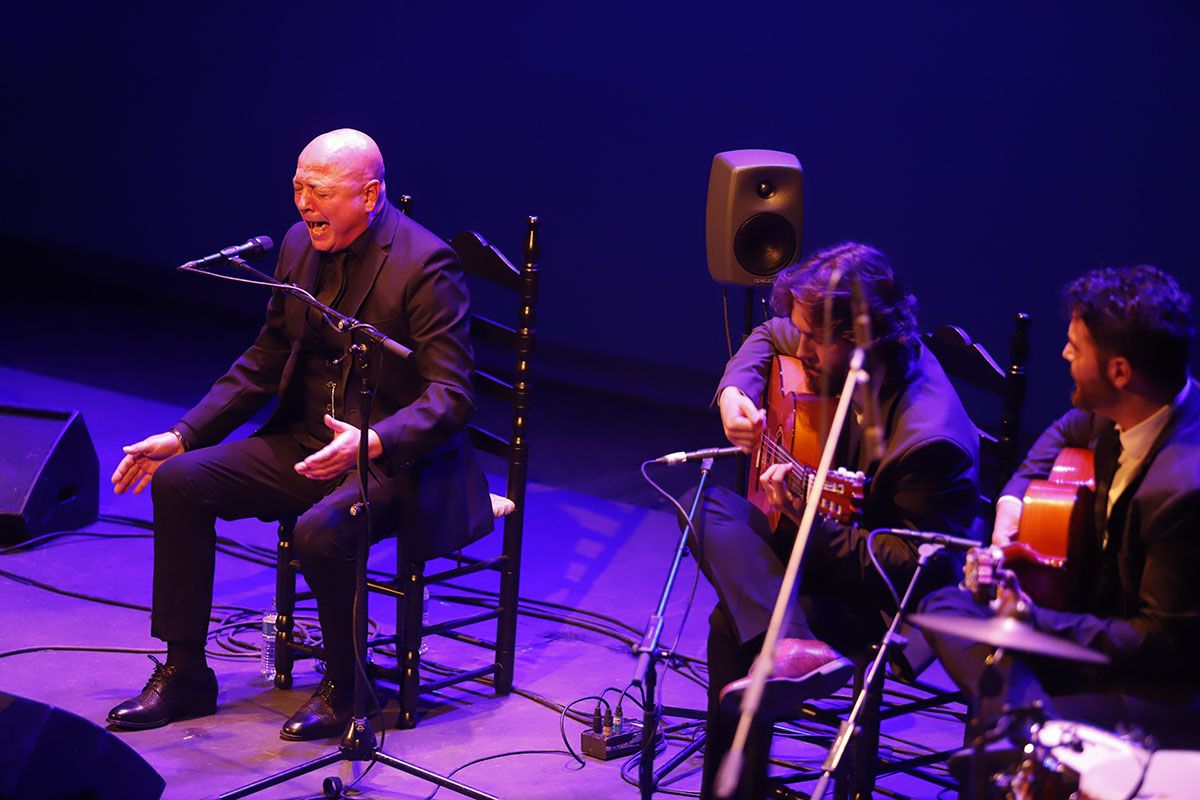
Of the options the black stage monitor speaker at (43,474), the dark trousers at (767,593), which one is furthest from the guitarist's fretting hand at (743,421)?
the black stage monitor speaker at (43,474)

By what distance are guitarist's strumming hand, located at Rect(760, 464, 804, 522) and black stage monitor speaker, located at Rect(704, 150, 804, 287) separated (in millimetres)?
1228

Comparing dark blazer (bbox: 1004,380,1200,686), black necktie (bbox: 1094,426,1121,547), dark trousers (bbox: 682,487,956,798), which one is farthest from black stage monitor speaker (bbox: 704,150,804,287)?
dark blazer (bbox: 1004,380,1200,686)

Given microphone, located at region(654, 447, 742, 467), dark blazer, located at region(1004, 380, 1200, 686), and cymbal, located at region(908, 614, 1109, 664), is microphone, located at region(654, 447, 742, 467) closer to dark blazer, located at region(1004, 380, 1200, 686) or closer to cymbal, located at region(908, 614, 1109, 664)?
dark blazer, located at region(1004, 380, 1200, 686)

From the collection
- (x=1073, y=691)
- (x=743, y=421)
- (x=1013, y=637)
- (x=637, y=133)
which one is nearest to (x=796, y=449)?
(x=743, y=421)

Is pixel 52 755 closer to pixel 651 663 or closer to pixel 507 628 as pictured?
pixel 651 663

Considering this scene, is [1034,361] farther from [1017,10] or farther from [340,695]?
[340,695]

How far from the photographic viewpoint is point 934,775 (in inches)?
151

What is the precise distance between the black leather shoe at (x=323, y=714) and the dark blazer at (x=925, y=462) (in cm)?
156

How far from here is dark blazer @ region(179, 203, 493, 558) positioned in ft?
12.6

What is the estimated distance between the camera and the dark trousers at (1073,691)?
101 inches

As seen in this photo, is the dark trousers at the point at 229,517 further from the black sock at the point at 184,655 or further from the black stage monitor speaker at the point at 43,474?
the black stage monitor speaker at the point at 43,474

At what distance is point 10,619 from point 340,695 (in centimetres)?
128

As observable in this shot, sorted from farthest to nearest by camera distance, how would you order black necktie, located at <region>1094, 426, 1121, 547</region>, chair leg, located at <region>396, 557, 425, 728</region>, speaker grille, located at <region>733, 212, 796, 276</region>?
speaker grille, located at <region>733, 212, 796, 276</region>
chair leg, located at <region>396, 557, 425, 728</region>
black necktie, located at <region>1094, 426, 1121, 547</region>

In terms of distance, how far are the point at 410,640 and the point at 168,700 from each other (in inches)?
26.4
